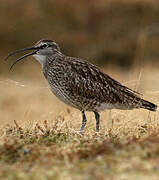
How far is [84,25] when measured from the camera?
925 inches

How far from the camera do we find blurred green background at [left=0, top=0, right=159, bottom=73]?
21.4m

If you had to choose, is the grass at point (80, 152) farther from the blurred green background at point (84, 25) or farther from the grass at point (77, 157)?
the blurred green background at point (84, 25)

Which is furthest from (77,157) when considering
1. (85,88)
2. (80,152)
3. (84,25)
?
(84,25)

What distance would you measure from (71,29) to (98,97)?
16.3 meters

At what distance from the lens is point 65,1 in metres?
24.4

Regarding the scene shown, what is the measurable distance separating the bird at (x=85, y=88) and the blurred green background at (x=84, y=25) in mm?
13158

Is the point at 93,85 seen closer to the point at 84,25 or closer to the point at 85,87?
the point at 85,87

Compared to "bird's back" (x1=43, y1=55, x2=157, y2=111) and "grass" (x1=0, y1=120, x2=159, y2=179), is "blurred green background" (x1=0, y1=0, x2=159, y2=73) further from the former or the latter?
"grass" (x1=0, y1=120, x2=159, y2=179)

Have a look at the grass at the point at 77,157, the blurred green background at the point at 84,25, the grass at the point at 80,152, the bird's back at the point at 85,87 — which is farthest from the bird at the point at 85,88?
the blurred green background at the point at 84,25

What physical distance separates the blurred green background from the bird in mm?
13158

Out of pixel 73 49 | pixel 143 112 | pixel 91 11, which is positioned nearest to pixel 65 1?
pixel 91 11

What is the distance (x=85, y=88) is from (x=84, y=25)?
1654 centimetres

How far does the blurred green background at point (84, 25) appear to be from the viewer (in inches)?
841

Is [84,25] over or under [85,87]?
over
